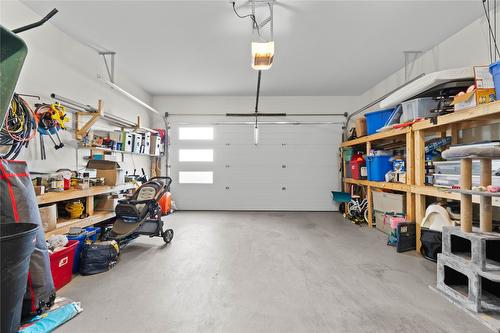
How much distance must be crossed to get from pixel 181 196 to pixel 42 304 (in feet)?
12.8

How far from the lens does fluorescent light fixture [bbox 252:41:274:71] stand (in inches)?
94.0

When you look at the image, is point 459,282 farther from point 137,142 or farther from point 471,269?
point 137,142

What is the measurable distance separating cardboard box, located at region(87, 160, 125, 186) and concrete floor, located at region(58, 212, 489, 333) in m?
0.97

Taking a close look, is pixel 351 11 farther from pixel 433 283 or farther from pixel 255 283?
pixel 255 283

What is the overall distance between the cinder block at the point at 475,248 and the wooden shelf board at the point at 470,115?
1.09 meters

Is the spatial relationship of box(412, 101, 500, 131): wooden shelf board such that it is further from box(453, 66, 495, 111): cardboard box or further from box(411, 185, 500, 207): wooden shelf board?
box(411, 185, 500, 207): wooden shelf board

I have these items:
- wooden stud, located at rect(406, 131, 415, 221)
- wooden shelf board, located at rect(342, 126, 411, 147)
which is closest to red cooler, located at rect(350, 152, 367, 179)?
wooden shelf board, located at rect(342, 126, 411, 147)

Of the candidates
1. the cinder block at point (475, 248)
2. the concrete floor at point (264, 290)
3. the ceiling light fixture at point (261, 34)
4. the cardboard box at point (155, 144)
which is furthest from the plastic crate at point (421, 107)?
the cardboard box at point (155, 144)

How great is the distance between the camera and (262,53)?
8.15 ft

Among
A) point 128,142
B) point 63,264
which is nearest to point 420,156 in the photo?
point 63,264

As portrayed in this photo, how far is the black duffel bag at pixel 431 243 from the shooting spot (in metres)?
2.41

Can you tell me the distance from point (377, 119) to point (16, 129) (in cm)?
486

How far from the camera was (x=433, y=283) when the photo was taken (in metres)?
2.00

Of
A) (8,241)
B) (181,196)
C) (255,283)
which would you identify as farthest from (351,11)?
(181,196)
